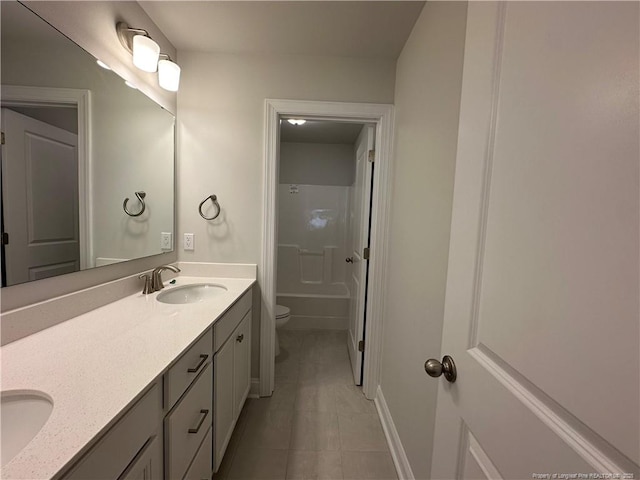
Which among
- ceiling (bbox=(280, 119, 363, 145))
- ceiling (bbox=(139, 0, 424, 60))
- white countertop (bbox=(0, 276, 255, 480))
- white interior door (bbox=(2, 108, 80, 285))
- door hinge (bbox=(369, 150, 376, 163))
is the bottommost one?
white countertop (bbox=(0, 276, 255, 480))

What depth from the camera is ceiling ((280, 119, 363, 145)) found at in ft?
9.43

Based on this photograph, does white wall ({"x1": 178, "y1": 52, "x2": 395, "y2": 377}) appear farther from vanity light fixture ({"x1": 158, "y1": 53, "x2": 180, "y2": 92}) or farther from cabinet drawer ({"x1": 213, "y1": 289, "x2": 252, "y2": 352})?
cabinet drawer ({"x1": 213, "y1": 289, "x2": 252, "y2": 352})

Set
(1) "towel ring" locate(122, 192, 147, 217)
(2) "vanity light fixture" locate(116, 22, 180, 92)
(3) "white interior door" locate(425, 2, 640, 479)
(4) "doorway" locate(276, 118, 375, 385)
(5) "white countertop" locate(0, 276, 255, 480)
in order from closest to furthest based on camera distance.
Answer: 1. (3) "white interior door" locate(425, 2, 640, 479)
2. (5) "white countertop" locate(0, 276, 255, 480)
3. (2) "vanity light fixture" locate(116, 22, 180, 92)
4. (1) "towel ring" locate(122, 192, 147, 217)
5. (4) "doorway" locate(276, 118, 375, 385)

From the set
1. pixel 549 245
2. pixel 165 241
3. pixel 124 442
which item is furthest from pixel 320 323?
pixel 549 245

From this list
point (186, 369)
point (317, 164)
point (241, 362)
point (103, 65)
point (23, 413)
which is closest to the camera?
point (23, 413)

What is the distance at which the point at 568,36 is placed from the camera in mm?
386

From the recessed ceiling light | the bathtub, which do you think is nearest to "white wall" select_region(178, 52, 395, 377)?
the recessed ceiling light

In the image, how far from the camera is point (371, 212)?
1870 mm

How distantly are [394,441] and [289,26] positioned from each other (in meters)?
2.37

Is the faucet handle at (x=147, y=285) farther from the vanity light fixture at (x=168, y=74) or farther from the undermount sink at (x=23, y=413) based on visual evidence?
the vanity light fixture at (x=168, y=74)

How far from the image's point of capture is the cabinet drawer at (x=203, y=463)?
98 cm

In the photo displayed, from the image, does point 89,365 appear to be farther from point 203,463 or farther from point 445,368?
point 445,368

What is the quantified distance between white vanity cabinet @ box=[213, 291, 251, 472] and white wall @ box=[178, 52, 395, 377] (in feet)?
2.18

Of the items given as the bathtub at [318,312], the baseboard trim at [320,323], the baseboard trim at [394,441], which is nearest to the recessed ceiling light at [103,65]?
the baseboard trim at [394,441]
